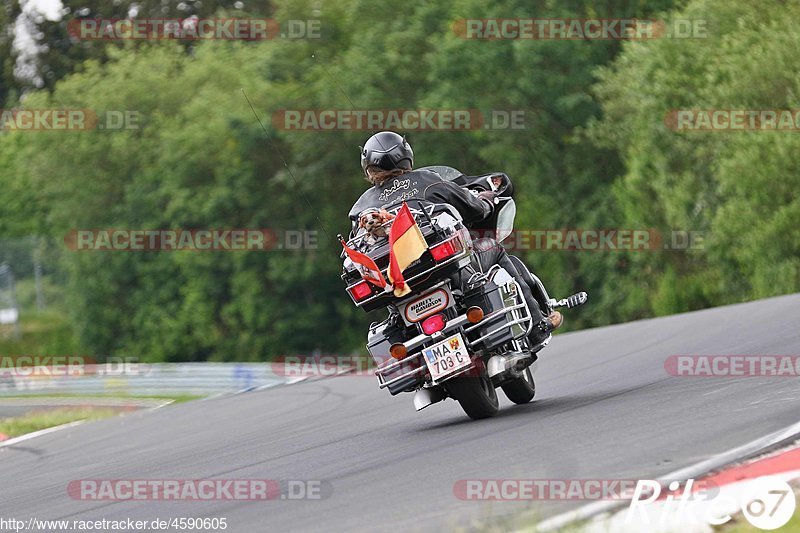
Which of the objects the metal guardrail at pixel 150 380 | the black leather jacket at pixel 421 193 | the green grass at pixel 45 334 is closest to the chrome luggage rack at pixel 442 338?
the black leather jacket at pixel 421 193

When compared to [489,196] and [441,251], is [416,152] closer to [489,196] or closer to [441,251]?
[489,196]

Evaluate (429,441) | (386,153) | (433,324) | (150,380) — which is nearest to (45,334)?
(150,380)

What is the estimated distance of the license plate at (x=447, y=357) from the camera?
28.9 ft

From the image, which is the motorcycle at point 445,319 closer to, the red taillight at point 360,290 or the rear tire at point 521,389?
the red taillight at point 360,290

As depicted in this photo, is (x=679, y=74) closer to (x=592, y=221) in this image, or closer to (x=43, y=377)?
(x=592, y=221)

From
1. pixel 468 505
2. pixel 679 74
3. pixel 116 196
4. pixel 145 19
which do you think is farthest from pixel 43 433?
pixel 145 19

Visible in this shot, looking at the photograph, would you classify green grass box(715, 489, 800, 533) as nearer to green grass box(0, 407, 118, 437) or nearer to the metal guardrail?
green grass box(0, 407, 118, 437)

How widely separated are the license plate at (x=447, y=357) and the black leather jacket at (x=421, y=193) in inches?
39.3

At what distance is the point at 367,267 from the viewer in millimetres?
8906

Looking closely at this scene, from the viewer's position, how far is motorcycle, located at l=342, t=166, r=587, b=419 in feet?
29.3

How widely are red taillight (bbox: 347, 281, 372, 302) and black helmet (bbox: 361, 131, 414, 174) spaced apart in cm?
83

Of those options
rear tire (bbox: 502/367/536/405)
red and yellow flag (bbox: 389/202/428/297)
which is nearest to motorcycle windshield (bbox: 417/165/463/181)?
red and yellow flag (bbox: 389/202/428/297)

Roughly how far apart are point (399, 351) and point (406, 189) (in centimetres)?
113

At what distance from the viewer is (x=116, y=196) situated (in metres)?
57.2
